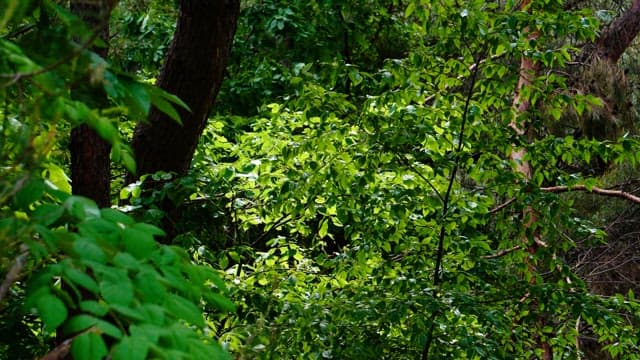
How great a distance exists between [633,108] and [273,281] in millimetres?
6141

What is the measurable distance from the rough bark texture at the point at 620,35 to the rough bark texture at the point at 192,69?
5681 mm

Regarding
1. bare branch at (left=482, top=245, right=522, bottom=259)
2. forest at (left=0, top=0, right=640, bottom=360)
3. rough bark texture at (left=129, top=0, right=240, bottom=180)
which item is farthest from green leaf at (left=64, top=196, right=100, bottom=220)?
bare branch at (left=482, top=245, right=522, bottom=259)

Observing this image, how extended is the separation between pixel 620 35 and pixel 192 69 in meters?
5.85

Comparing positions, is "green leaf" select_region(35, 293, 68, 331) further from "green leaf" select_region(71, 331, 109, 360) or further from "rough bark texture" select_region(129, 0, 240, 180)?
"rough bark texture" select_region(129, 0, 240, 180)

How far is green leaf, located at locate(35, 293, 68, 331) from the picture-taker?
37.3 inches

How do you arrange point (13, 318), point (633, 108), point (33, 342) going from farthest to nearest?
point (633, 108) < point (33, 342) < point (13, 318)

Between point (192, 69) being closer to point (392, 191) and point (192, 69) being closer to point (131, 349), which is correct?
point (392, 191)

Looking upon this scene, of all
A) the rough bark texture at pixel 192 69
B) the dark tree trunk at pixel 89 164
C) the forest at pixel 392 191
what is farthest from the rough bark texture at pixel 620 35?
the dark tree trunk at pixel 89 164

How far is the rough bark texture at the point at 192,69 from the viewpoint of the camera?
2.93m

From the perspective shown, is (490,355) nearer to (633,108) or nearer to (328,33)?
(328,33)

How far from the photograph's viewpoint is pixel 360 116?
11.0 feet

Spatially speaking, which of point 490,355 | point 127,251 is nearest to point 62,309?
point 127,251

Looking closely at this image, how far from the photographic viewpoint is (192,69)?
298 centimetres

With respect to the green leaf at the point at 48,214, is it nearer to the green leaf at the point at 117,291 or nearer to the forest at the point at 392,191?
the green leaf at the point at 117,291
